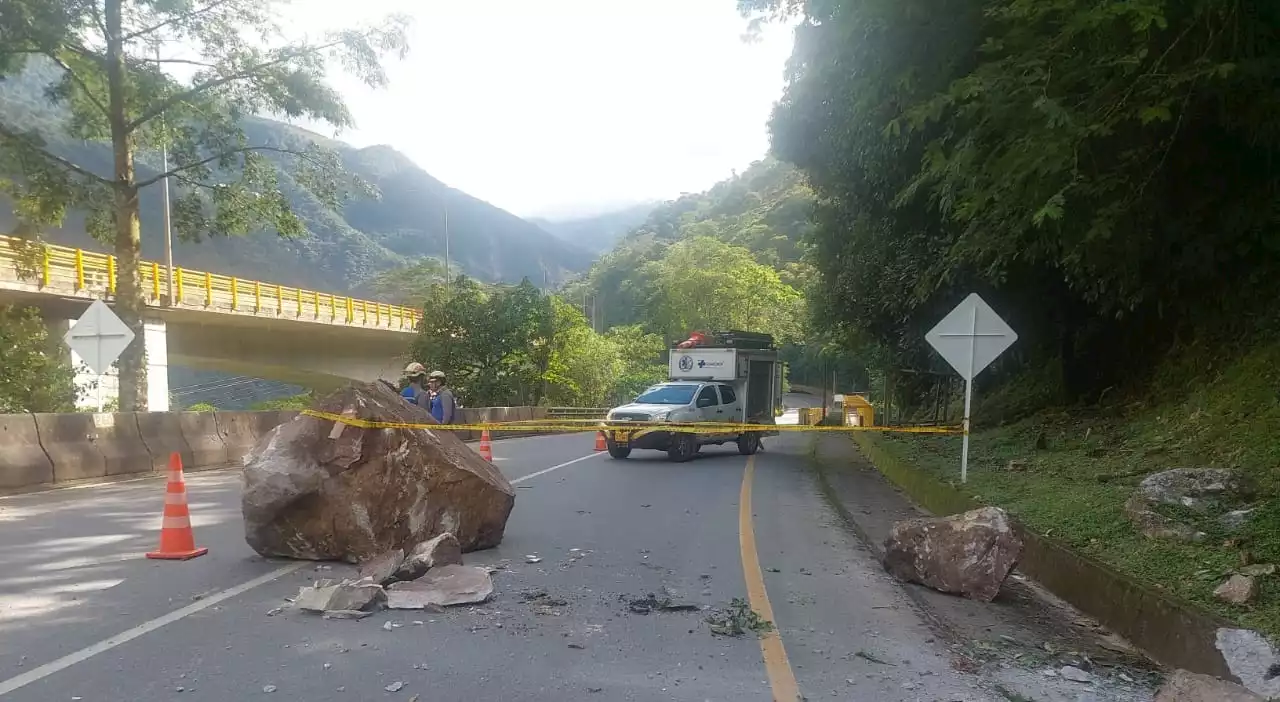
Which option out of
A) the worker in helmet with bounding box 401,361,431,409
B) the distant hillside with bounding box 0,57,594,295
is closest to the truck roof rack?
the worker in helmet with bounding box 401,361,431,409

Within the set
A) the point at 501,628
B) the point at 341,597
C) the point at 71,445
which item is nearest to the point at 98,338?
the point at 71,445

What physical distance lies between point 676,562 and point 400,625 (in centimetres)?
280

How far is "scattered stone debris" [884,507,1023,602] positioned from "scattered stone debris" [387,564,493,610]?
3282 millimetres

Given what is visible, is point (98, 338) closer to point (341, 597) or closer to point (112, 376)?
point (341, 597)

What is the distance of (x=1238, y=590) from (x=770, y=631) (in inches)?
105

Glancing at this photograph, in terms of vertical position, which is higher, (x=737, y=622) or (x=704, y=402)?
(x=704, y=402)

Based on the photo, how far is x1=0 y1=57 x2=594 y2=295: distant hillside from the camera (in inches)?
3204

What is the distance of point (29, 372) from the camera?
17.9 meters

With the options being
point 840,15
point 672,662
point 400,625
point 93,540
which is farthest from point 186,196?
point 672,662

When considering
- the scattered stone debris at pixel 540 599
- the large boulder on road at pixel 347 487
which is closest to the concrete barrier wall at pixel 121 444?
the large boulder on road at pixel 347 487

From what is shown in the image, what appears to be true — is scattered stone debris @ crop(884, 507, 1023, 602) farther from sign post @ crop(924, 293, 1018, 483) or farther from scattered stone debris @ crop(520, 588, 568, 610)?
sign post @ crop(924, 293, 1018, 483)

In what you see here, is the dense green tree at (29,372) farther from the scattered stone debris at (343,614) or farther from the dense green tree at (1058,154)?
the dense green tree at (1058,154)

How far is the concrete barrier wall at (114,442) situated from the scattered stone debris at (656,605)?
5.46 metres

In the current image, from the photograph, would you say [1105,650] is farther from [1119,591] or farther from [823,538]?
[823,538]
